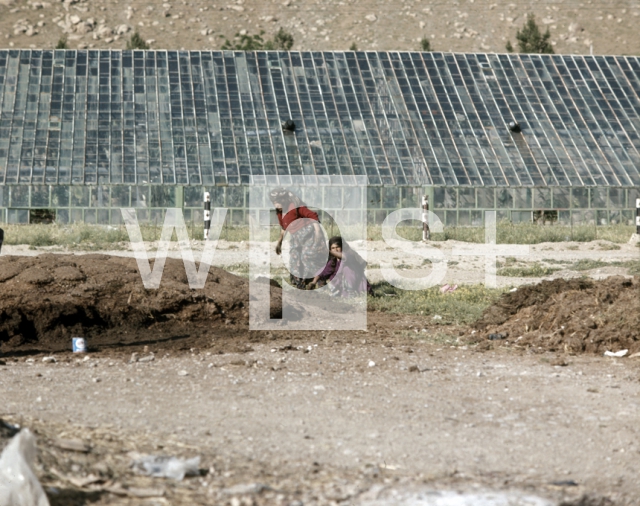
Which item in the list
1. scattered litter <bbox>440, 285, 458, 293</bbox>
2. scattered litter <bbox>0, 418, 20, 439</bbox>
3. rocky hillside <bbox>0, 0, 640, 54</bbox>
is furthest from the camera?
rocky hillside <bbox>0, 0, 640, 54</bbox>

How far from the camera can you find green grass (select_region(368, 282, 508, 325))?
40.2 feet

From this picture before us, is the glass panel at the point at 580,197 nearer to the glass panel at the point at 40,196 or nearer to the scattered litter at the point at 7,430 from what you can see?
the glass panel at the point at 40,196

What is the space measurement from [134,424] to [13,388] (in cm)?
164

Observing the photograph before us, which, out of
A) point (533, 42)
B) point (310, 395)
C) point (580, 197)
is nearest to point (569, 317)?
point (310, 395)

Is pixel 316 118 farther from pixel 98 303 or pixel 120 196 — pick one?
pixel 98 303

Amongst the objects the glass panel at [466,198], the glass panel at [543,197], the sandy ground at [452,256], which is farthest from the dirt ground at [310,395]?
the glass panel at [543,197]

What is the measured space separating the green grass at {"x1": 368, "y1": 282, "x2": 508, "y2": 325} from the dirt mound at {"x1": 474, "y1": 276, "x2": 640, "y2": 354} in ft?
2.07

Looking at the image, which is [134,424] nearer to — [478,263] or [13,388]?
[13,388]

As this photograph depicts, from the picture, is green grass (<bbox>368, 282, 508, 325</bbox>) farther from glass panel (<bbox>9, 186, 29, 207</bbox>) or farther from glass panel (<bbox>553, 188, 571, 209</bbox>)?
glass panel (<bbox>9, 186, 29, 207</bbox>)

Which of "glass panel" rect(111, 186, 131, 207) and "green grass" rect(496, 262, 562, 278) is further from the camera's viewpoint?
"glass panel" rect(111, 186, 131, 207)

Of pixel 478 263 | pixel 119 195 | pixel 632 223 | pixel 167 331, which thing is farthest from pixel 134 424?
pixel 632 223

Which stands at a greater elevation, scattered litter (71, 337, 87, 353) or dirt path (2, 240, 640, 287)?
dirt path (2, 240, 640, 287)

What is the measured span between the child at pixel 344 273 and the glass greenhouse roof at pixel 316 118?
39.7ft

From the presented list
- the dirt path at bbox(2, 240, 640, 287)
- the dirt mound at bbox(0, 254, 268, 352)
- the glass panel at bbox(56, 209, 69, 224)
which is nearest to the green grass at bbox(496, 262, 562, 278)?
the dirt path at bbox(2, 240, 640, 287)
